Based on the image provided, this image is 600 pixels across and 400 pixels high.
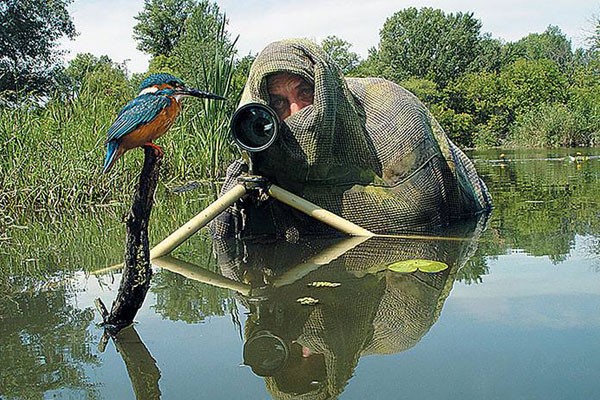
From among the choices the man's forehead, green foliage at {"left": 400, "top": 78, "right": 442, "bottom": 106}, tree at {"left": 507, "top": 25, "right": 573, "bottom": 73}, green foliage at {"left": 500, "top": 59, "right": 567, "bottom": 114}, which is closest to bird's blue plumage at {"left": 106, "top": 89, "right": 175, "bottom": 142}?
the man's forehead

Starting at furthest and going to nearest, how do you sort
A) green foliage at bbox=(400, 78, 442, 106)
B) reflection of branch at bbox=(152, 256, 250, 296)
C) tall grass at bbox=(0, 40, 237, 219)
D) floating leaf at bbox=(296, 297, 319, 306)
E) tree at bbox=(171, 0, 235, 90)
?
green foliage at bbox=(400, 78, 442, 106)
tree at bbox=(171, 0, 235, 90)
tall grass at bbox=(0, 40, 237, 219)
reflection of branch at bbox=(152, 256, 250, 296)
floating leaf at bbox=(296, 297, 319, 306)

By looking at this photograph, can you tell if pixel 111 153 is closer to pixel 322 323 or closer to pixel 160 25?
pixel 322 323

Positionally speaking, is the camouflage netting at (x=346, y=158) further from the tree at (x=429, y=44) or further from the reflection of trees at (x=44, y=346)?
the tree at (x=429, y=44)

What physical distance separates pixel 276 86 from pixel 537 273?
1862 millimetres

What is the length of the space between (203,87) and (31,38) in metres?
17.7

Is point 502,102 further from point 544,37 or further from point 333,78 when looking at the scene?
point 544,37

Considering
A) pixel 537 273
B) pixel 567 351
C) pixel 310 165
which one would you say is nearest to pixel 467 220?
pixel 310 165

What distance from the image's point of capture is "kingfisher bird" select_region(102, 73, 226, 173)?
2174mm

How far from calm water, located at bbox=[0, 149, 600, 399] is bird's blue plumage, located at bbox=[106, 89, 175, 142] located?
0.73m

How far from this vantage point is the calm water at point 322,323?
77.8 inches

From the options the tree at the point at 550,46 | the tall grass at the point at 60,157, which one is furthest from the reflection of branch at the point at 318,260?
the tree at the point at 550,46

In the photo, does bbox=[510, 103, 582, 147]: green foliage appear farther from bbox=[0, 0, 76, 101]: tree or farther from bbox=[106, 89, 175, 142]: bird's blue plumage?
bbox=[106, 89, 175, 142]: bird's blue plumage

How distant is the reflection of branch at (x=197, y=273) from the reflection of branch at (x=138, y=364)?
2.38 ft

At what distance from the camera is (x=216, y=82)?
30.6 ft
